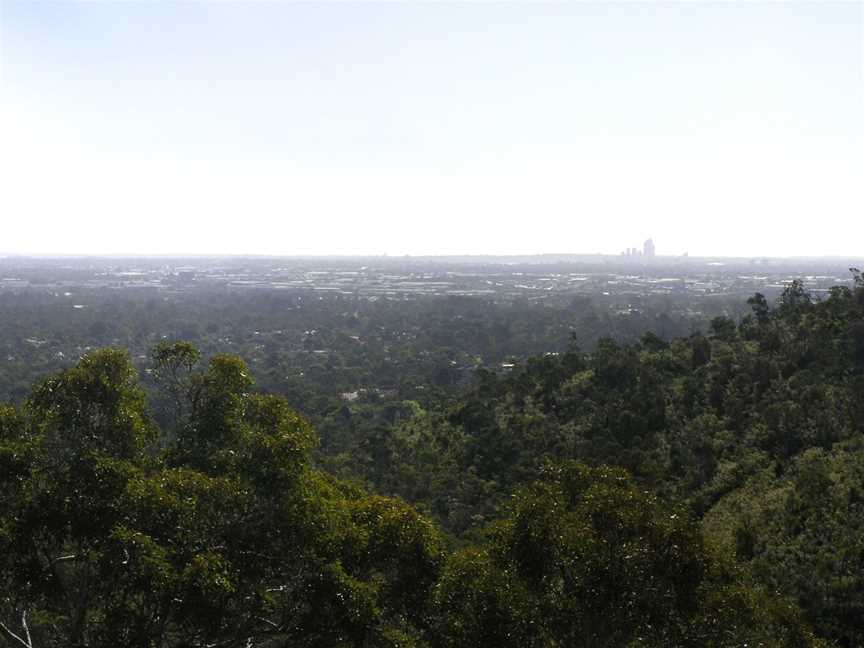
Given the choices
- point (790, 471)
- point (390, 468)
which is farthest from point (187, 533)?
point (390, 468)

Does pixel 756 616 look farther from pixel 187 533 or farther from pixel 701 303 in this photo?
pixel 701 303

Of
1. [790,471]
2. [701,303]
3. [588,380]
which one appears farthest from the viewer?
[701,303]

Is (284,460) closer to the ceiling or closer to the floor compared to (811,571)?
closer to the ceiling

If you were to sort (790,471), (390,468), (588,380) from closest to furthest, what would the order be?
(790,471) → (390,468) → (588,380)

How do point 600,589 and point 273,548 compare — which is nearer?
point 600,589

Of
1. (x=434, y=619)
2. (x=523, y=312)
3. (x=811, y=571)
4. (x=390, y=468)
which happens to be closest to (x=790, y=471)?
(x=811, y=571)

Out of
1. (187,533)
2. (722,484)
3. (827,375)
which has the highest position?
(187,533)

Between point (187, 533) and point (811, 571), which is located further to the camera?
point (811, 571)

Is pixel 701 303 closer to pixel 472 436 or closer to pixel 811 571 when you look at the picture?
pixel 472 436

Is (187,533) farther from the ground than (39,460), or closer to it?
closer to it
